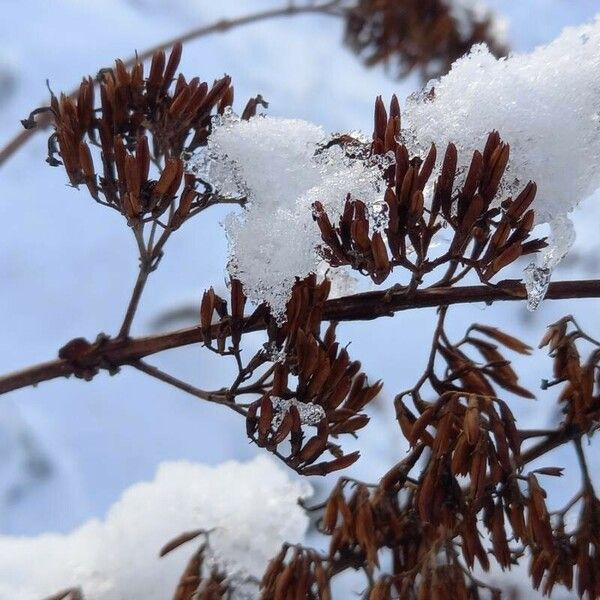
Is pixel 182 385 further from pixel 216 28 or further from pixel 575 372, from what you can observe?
pixel 216 28

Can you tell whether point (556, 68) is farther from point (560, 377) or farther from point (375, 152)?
Result: point (560, 377)

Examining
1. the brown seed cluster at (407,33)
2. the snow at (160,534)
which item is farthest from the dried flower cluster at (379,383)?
the brown seed cluster at (407,33)

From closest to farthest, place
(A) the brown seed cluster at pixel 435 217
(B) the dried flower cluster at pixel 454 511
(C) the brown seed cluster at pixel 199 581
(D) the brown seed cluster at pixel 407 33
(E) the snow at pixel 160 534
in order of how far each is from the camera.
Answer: (A) the brown seed cluster at pixel 435 217
(B) the dried flower cluster at pixel 454 511
(C) the brown seed cluster at pixel 199 581
(E) the snow at pixel 160 534
(D) the brown seed cluster at pixel 407 33

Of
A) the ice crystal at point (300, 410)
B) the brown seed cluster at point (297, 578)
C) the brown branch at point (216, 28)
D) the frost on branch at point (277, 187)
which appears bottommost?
the brown seed cluster at point (297, 578)

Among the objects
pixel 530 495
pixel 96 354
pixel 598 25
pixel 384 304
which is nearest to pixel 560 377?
pixel 530 495

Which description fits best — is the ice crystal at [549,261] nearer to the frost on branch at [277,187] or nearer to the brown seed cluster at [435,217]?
the brown seed cluster at [435,217]

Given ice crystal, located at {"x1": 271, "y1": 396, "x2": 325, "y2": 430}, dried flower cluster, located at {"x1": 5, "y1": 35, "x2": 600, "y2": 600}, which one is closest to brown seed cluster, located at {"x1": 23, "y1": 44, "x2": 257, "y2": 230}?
dried flower cluster, located at {"x1": 5, "y1": 35, "x2": 600, "y2": 600}
